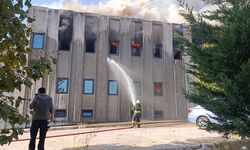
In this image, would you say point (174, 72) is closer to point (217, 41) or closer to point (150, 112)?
point (150, 112)

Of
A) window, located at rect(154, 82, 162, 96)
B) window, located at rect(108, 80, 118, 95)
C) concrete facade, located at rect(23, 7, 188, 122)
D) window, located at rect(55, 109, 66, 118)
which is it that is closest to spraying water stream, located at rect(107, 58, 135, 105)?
concrete facade, located at rect(23, 7, 188, 122)

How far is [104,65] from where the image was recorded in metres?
24.0

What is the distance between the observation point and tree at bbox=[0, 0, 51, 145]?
374 cm

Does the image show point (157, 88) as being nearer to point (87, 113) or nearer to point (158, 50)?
point (158, 50)

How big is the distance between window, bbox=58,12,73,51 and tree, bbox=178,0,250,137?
655 inches

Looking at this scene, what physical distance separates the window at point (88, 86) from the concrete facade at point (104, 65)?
0.22 m

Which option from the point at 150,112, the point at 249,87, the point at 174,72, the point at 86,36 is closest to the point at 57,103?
Result: the point at 86,36

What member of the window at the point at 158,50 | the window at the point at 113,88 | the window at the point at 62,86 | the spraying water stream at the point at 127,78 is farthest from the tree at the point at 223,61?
the window at the point at 158,50

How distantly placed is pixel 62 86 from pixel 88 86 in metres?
1.95

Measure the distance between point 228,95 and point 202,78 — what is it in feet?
4.93

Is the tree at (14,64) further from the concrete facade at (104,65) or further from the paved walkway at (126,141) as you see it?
the concrete facade at (104,65)

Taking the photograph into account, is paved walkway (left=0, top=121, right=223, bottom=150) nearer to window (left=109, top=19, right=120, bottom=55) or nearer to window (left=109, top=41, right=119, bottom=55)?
window (left=109, top=41, right=119, bottom=55)

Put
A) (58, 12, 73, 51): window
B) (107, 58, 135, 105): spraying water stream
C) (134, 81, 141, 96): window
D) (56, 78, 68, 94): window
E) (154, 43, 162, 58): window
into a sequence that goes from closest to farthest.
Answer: (56, 78, 68, 94): window
(58, 12, 73, 51): window
(107, 58, 135, 105): spraying water stream
(134, 81, 141, 96): window
(154, 43, 162, 58): window

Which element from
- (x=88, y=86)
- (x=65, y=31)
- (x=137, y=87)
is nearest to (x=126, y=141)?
(x=88, y=86)
